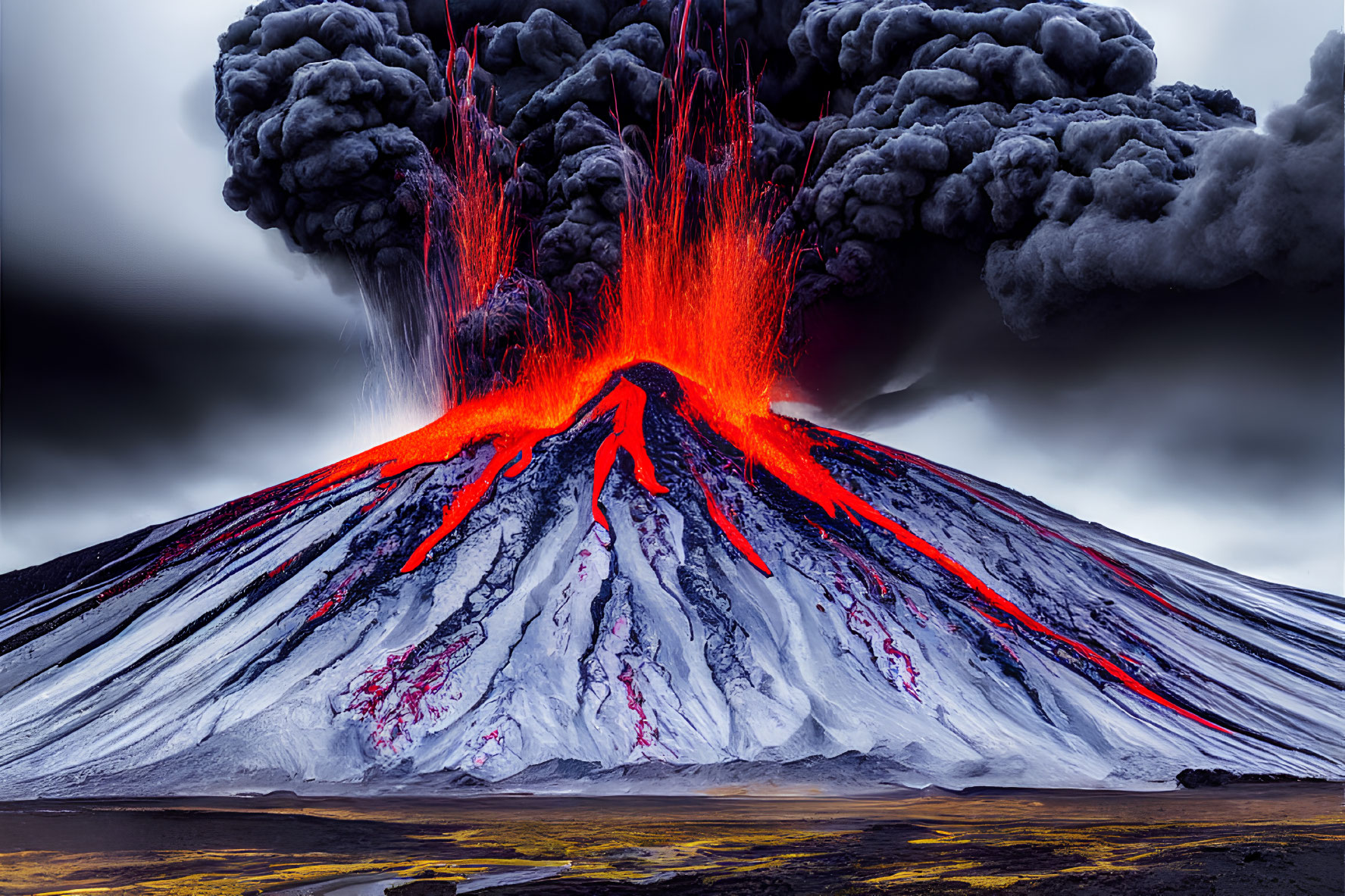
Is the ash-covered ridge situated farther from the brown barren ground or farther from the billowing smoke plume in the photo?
the billowing smoke plume

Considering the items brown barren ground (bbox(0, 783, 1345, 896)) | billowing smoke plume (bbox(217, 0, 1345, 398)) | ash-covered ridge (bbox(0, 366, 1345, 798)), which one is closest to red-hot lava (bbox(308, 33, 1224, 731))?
ash-covered ridge (bbox(0, 366, 1345, 798))

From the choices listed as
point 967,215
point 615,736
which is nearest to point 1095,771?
point 615,736

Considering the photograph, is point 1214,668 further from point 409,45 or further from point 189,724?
point 409,45

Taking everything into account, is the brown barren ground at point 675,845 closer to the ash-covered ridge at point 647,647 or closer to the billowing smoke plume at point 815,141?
the ash-covered ridge at point 647,647

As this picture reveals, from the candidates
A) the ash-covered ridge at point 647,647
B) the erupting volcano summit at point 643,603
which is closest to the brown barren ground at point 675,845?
the ash-covered ridge at point 647,647

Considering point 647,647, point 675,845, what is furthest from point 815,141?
point 675,845

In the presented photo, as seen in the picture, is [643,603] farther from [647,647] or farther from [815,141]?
[815,141]
